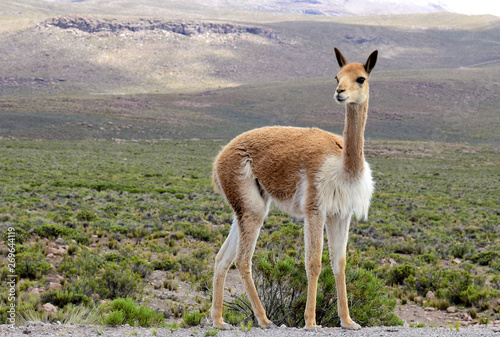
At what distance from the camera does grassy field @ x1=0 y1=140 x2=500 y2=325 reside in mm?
6504

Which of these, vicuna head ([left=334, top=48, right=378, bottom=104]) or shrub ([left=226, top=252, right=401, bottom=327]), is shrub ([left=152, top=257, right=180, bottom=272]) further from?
vicuna head ([left=334, top=48, right=378, bottom=104])

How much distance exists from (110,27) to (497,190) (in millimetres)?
118684

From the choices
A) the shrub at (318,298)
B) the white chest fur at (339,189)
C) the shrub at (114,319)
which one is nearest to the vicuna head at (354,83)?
the white chest fur at (339,189)

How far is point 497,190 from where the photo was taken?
23.3 m

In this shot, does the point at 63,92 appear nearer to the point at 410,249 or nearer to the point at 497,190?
the point at 497,190

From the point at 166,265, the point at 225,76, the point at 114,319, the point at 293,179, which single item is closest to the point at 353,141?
the point at 293,179

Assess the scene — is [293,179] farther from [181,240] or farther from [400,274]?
[181,240]

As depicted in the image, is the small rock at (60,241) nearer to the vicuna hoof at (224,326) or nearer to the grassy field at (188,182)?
the grassy field at (188,182)

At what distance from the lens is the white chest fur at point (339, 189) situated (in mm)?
4453

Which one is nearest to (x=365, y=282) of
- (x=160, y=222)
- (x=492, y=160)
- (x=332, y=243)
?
(x=332, y=243)

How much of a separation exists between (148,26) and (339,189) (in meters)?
131

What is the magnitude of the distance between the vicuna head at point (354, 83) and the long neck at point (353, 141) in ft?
0.33

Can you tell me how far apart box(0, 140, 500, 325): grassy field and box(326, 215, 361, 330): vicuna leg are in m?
0.69

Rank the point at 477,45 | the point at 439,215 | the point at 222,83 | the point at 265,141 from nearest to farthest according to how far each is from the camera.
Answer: the point at 265,141 → the point at 439,215 → the point at 222,83 → the point at 477,45
